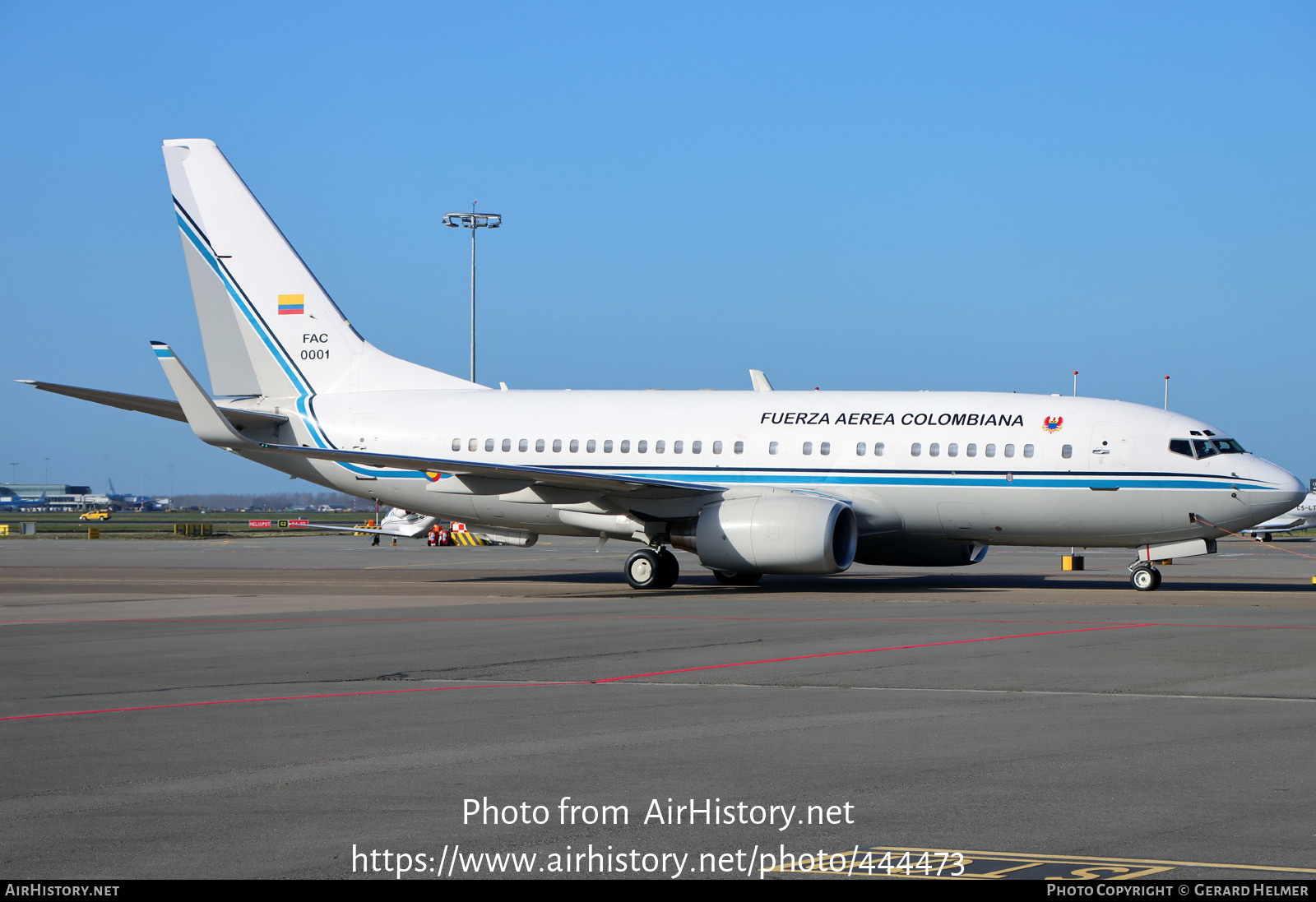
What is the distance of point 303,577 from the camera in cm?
3250

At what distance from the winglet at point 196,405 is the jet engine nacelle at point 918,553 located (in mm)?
13278

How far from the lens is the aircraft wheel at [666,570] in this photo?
28.5 m

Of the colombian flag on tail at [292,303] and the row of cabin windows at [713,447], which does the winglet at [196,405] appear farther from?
the colombian flag on tail at [292,303]

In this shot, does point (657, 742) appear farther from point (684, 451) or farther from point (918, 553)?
point (918, 553)

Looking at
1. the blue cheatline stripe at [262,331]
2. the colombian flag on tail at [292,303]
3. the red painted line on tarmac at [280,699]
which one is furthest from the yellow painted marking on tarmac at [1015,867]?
the colombian flag on tail at [292,303]

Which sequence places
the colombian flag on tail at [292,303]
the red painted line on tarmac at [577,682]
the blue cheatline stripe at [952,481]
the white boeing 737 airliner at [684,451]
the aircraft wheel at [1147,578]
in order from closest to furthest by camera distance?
the red painted line on tarmac at [577,682] → the blue cheatline stripe at [952,481] → the white boeing 737 airliner at [684,451] → the aircraft wheel at [1147,578] → the colombian flag on tail at [292,303]

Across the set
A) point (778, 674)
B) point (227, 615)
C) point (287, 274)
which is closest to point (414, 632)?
point (227, 615)

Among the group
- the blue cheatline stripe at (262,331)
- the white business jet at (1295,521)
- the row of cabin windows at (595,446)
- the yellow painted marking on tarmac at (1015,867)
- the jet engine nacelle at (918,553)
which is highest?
the blue cheatline stripe at (262,331)

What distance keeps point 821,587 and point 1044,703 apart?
17.7m

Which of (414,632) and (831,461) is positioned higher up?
(831,461)

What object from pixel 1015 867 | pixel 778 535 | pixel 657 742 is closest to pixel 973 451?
pixel 778 535

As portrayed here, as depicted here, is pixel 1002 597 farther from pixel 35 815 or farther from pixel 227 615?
pixel 35 815

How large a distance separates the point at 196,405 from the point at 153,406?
3.46m

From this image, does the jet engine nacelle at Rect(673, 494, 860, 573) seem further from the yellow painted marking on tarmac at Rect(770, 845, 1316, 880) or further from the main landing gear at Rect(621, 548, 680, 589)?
the yellow painted marking on tarmac at Rect(770, 845, 1316, 880)
